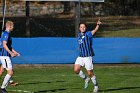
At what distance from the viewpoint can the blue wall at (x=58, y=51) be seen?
82.7ft

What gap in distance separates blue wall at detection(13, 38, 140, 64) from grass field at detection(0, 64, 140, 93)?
13.4 inches

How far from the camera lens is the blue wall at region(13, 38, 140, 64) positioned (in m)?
25.2

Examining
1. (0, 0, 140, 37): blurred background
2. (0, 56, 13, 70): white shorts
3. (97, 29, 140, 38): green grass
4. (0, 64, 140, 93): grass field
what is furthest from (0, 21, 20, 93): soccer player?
(97, 29, 140, 38): green grass

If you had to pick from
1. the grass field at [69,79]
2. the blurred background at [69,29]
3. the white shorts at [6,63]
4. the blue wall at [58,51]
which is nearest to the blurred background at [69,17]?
the blurred background at [69,29]

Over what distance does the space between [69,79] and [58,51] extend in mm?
6149

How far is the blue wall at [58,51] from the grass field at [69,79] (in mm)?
340

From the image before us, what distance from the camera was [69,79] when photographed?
19.3 metres

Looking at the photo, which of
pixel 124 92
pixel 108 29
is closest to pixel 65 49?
pixel 124 92

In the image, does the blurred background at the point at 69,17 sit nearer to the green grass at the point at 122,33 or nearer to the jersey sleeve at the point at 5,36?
the green grass at the point at 122,33

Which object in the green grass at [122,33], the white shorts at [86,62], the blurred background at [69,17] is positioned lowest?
the green grass at [122,33]

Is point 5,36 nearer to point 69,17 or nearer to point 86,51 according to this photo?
point 86,51

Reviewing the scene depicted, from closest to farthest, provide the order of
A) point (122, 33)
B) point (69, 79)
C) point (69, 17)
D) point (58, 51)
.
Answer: point (69, 79) < point (58, 51) < point (122, 33) < point (69, 17)

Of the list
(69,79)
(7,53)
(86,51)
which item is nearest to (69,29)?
(69,79)

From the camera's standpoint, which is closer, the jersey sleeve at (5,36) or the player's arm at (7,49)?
the player's arm at (7,49)
